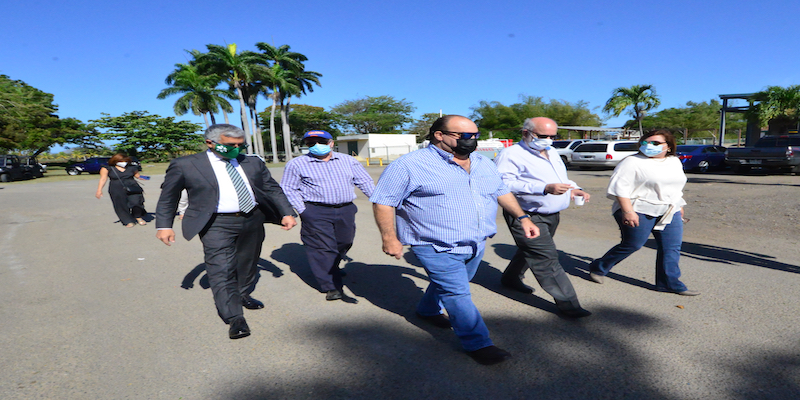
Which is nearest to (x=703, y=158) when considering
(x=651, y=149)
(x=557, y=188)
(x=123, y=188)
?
(x=651, y=149)

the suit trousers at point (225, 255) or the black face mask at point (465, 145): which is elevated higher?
the black face mask at point (465, 145)

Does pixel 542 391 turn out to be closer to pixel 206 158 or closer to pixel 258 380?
pixel 258 380

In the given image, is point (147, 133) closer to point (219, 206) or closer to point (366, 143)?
point (366, 143)

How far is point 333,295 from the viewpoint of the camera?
14.1 feet

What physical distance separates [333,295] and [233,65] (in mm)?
43050

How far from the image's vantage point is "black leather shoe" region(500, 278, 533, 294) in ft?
14.3

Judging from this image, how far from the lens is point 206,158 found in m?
3.59

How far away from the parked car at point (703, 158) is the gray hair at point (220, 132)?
62.7 feet

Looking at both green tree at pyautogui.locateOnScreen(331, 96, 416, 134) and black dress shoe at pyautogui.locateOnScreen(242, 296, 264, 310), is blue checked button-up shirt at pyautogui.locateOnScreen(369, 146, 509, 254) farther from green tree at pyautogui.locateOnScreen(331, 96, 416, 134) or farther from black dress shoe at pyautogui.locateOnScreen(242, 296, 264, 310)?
green tree at pyautogui.locateOnScreen(331, 96, 416, 134)

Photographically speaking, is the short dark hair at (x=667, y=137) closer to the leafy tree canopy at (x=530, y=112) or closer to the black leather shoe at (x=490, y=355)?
the black leather shoe at (x=490, y=355)

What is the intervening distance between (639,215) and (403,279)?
231cm

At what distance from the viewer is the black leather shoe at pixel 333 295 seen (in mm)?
4281

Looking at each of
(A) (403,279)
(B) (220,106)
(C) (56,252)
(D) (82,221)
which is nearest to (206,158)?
(A) (403,279)

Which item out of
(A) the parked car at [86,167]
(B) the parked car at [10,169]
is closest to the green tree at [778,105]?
(A) the parked car at [86,167]
